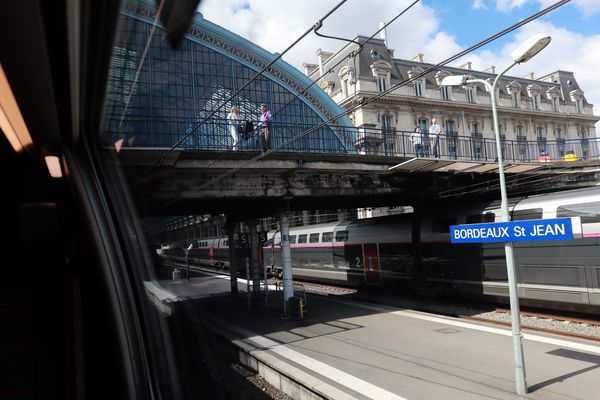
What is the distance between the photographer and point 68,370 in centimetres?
260

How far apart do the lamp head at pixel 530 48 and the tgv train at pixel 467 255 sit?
4.38 metres

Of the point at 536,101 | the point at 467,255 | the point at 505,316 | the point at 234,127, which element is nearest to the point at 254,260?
the point at 467,255

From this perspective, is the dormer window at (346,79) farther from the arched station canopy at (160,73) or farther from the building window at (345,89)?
the arched station canopy at (160,73)

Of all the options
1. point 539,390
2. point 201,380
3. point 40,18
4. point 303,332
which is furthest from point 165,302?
point 303,332

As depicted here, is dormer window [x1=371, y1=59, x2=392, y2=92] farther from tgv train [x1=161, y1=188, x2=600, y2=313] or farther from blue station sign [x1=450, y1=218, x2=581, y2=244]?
tgv train [x1=161, y1=188, x2=600, y2=313]

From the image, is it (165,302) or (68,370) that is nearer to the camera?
(165,302)

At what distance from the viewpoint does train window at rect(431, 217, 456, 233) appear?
41.5 ft

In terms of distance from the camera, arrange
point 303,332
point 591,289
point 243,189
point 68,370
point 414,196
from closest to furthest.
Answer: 1. point 68,370
2. point 591,289
3. point 303,332
4. point 243,189
5. point 414,196

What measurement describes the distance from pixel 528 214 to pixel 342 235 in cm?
812

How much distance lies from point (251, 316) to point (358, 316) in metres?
2.91

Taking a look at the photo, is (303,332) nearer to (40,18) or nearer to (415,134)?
(415,134)

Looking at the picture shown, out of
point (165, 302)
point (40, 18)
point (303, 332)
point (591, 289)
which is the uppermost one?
point (40, 18)

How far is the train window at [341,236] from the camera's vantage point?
1731 centimetres

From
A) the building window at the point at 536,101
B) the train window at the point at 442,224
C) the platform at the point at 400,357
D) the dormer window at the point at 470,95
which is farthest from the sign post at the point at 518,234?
the train window at the point at 442,224
